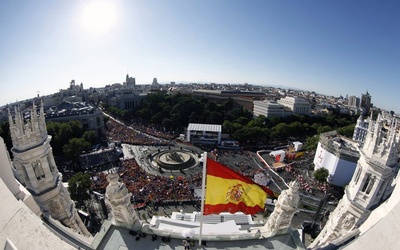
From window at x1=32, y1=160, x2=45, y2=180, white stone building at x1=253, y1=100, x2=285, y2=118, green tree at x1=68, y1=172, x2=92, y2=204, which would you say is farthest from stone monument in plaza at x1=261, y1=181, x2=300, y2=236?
white stone building at x1=253, y1=100, x2=285, y2=118

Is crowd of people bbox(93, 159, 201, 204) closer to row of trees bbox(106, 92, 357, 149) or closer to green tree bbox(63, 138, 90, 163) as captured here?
green tree bbox(63, 138, 90, 163)

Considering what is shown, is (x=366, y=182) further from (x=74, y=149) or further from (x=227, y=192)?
(x=74, y=149)

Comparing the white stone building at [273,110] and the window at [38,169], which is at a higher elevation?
the window at [38,169]

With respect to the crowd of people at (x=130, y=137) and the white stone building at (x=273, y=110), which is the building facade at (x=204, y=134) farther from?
the white stone building at (x=273, y=110)

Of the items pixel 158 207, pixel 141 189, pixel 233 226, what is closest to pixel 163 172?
pixel 141 189

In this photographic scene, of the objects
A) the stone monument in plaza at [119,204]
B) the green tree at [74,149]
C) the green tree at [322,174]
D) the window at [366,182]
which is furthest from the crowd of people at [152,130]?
the stone monument in plaza at [119,204]
